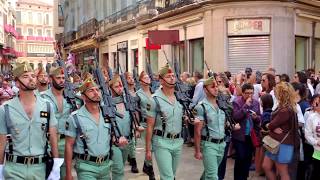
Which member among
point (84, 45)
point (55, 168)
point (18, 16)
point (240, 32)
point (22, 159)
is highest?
point (18, 16)

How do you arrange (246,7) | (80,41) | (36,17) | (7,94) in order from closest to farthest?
(7,94), (246,7), (80,41), (36,17)

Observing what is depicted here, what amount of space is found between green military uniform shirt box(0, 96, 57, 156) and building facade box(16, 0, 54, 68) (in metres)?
100

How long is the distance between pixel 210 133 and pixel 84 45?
3529 centimetres

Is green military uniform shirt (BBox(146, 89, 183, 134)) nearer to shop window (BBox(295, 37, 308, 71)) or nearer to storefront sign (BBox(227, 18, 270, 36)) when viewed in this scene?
storefront sign (BBox(227, 18, 270, 36))

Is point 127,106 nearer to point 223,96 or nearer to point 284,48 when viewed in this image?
point 223,96

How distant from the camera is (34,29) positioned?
110m

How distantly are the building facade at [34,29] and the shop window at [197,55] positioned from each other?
281ft

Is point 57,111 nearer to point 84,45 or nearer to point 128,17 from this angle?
point 128,17

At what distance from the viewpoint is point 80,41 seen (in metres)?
43.5

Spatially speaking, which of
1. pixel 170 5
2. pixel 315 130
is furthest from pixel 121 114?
pixel 170 5

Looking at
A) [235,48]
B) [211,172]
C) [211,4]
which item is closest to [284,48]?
[235,48]

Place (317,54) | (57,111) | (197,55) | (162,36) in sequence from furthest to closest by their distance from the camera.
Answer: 1. (317,54)
2. (197,55)
3. (162,36)
4. (57,111)

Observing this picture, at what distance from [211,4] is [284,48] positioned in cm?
301

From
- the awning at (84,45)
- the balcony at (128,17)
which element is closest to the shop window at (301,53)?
the balcony at (128,17)
